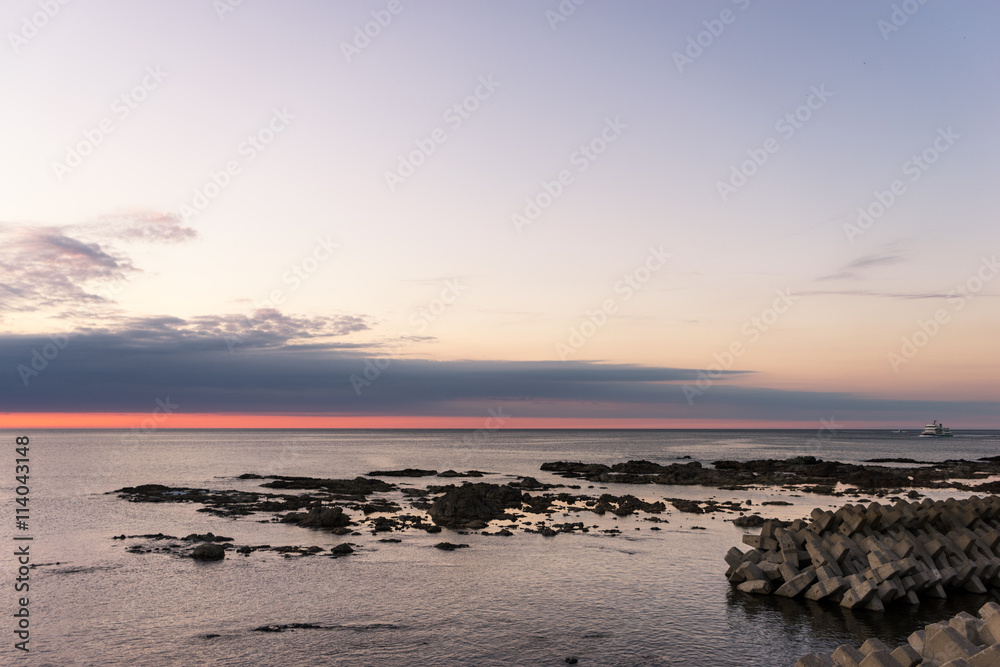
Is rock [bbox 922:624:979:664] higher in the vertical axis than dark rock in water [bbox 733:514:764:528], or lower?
higher

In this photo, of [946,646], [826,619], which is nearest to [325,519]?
[826,619]

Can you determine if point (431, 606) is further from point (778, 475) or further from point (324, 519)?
point (778, 475)

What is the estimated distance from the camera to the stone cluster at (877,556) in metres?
26.0

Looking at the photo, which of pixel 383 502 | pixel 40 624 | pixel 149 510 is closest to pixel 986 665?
pixel 40 624

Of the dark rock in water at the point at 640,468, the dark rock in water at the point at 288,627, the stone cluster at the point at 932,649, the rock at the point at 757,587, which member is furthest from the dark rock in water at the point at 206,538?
the dark rock in water at the point at 640,468

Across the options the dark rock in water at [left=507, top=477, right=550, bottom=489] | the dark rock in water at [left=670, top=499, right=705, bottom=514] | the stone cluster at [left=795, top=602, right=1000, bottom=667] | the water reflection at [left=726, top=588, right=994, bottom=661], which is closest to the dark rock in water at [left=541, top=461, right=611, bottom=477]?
the dark rock in water at [left=507, top=477, right=550, bottom=489]

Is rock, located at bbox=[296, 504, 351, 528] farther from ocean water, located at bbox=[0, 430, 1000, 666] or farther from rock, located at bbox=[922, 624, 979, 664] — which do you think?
rock, located at bbox=[922, 624, 979, 664]

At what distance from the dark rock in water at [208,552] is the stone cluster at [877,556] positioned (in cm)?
2698

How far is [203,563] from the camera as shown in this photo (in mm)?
35969

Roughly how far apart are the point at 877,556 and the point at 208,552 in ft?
→ 109

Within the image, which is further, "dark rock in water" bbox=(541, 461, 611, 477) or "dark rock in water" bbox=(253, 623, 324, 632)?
"dark rock in water" bbox=(541, 461, 611, 477)

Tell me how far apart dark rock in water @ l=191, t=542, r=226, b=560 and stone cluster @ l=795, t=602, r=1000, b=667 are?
32.6 meters

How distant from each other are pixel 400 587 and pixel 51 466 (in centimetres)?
11896

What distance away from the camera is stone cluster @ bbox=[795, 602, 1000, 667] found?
12.5 meters
